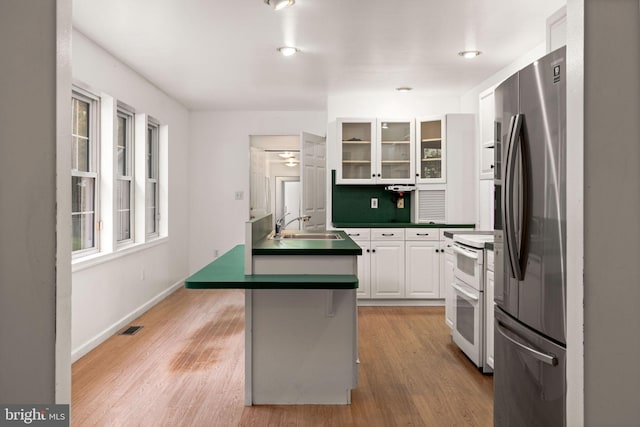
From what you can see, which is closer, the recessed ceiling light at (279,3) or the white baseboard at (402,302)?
the recessed ceiling light at (279,3)

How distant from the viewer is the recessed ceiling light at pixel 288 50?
404 centimetres

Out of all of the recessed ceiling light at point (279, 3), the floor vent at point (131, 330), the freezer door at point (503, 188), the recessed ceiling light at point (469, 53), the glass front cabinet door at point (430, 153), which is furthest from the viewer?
the glass front cabinet door at point (430, 153)

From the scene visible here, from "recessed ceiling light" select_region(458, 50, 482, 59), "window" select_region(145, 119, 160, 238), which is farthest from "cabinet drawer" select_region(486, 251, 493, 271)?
"window" select_region(145, 119, 160, 238)

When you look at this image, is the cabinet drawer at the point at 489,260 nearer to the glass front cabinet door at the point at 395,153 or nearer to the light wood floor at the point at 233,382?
the light wood floor at the point at 233,382

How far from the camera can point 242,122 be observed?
6.97m

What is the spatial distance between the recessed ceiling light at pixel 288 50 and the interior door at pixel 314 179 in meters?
1.71

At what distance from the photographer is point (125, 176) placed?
504 centimetres

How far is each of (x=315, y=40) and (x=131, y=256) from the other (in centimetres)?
286

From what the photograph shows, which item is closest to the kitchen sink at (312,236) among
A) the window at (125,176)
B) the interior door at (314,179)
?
the interior door at (314,179)

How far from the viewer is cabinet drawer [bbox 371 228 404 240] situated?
5.43 meters

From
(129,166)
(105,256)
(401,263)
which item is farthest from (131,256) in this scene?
(401,263)

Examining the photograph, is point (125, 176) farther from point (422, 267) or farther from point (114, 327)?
point (422, 267)

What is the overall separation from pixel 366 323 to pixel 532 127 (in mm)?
3230

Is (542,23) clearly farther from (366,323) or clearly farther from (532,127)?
(366,323)
